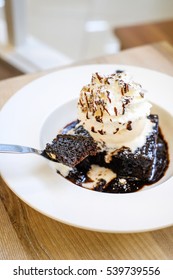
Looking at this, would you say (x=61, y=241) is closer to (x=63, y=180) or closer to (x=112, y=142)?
(x=63, y=180)

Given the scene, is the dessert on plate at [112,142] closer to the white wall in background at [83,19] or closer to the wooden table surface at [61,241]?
the wooden table surface at [61,241]

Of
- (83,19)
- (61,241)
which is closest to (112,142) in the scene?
(61,241)

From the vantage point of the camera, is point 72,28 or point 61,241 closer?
point 61,241

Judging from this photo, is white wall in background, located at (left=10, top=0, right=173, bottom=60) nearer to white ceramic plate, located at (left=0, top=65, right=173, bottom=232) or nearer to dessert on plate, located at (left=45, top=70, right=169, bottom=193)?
white ceramic plate, located at (left=0, top=65, right=173, bottom=232)

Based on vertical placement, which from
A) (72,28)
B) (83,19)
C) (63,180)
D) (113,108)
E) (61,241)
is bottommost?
(61,241)

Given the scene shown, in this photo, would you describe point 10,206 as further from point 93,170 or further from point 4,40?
point 4,40

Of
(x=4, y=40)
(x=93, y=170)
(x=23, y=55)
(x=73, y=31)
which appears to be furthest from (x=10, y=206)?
(x=73, y=31)
